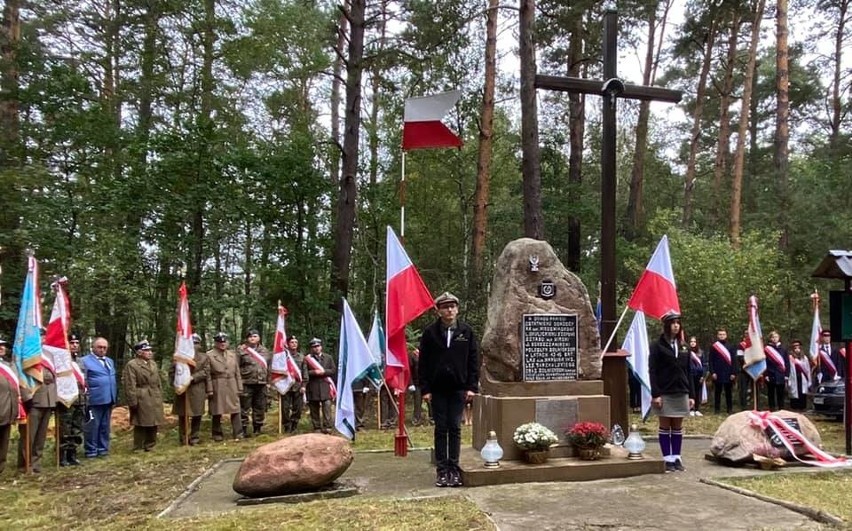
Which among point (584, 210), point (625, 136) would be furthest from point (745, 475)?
point (625, 136)

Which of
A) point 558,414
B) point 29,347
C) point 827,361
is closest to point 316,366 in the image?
point 29,347

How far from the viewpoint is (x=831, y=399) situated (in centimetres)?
1203

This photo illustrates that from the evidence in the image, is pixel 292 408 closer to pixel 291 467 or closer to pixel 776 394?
pixel 291 467

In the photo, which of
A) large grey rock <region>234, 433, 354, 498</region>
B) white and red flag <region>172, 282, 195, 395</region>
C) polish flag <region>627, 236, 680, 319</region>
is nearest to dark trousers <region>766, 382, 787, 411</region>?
polish flag <region>627, 236, 680, 319</region>

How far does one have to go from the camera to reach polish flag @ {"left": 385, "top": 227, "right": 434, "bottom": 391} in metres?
8.38

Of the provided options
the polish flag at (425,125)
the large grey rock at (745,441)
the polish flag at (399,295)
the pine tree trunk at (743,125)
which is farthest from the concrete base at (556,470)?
the pine tree trunk at (743,125)

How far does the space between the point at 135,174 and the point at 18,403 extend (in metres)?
7.99

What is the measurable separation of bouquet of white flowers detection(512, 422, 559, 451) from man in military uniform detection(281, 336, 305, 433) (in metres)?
5.56

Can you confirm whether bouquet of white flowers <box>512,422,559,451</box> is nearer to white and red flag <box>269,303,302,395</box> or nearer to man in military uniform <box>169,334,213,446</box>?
white and red flag <box>269,303,302,395</box>

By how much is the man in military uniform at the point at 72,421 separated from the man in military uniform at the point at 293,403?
3162mm

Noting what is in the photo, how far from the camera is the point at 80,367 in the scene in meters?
9.38

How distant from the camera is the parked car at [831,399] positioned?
39.2 feet

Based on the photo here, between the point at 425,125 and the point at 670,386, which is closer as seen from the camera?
the point at 670,386

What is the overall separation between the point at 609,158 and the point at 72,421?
26.8ft
